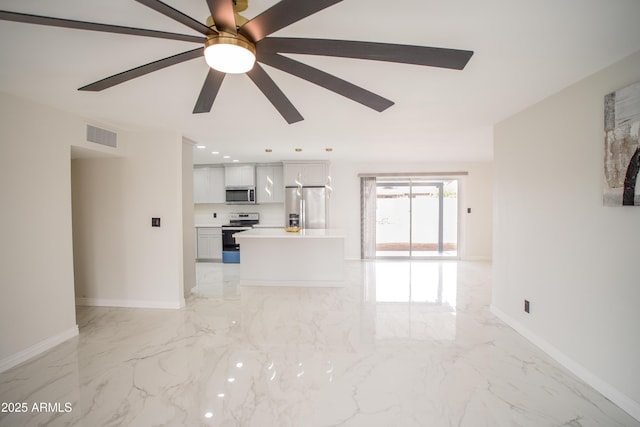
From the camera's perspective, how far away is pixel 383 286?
180 inches

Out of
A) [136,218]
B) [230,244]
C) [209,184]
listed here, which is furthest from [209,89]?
[209,184]

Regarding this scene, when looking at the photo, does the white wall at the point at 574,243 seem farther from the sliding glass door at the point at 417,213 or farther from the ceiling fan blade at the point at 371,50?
the sliding glass door at the point at 417,213

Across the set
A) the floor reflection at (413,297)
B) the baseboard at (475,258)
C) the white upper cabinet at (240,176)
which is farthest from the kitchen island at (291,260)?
the baseboard at (475,258)

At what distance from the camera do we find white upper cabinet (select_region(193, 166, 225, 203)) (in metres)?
6.56

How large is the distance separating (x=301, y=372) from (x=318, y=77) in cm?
213

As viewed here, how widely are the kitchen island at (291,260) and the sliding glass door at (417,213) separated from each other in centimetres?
243

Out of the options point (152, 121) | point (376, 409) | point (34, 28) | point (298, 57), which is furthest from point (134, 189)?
point (376, 409)

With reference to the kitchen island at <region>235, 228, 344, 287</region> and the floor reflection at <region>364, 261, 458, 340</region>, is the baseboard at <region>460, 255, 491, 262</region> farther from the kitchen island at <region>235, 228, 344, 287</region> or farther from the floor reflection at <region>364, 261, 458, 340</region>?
the kitchen island at <region>235, 228, 344, 287</region>

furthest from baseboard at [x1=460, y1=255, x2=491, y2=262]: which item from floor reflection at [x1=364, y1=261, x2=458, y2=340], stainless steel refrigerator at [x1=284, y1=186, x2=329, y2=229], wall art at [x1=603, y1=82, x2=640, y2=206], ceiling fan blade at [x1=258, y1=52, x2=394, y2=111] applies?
ceiling fan blade at [x1=258, y1=52, x2=394, y2=111]

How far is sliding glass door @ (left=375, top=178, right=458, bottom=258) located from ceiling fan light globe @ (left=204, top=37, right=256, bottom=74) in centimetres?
570

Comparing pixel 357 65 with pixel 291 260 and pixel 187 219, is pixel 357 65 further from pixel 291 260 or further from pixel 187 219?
pixel 291 260

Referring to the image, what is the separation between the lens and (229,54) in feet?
3.82

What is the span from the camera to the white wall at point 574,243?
1.85m

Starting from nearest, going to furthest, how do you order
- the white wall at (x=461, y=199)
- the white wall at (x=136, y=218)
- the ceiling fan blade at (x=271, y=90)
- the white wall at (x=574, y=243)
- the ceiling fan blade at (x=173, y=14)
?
the ceiling fan blade at (x=173, y=14) → the ceiling fan blade at (x=271, y=90) → the white wall at (x=574, y=243) → the white wall at (x=136, y=218) → the white wall at (x=461, y=199)
